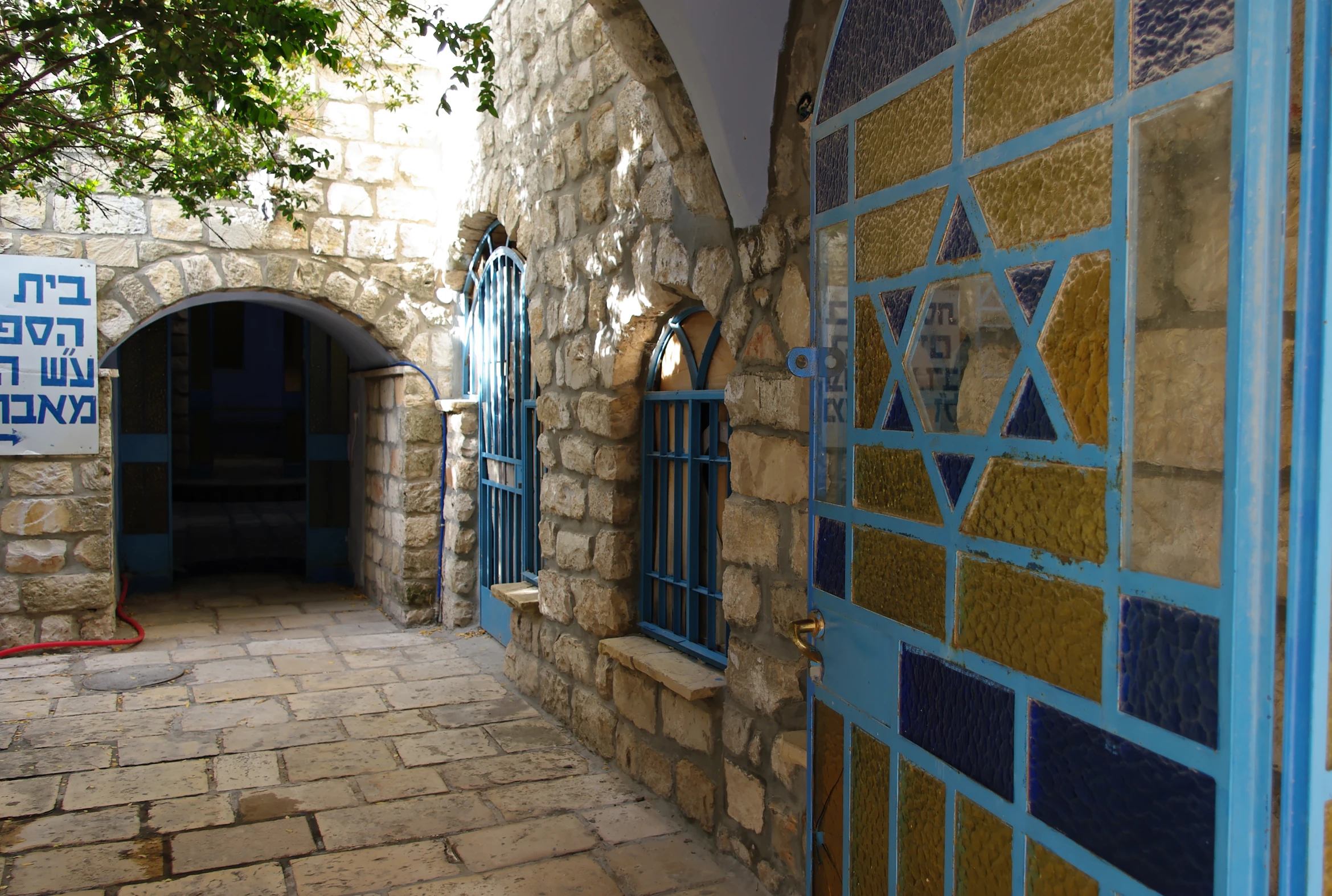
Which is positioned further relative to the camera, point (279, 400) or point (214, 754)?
point (279, 400)

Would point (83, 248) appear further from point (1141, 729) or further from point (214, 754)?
point (1141, 729)

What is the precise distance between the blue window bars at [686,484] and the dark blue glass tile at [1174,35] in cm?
208

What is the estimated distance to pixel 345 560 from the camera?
7.54 metres

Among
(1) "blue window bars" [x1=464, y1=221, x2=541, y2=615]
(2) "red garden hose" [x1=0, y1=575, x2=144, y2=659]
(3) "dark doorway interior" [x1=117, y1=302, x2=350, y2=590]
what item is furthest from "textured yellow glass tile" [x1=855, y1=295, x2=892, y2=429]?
(3) "dark doorway interior" [x1=117, y1=302, x2=350, y2=590]

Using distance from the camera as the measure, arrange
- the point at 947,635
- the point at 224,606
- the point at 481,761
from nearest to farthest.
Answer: the point at 947,635 → the point at 481,761 → the point at 224,606

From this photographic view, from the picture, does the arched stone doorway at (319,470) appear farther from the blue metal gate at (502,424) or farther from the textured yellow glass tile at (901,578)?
the textured yellow glass tile at (901,578)

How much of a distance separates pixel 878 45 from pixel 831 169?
0.25 m

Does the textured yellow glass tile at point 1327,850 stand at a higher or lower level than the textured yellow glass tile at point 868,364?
lower

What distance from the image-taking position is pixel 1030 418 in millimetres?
1341

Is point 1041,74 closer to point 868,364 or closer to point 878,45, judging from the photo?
point 878,45

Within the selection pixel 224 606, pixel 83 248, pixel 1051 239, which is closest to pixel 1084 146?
pixel 1051 239

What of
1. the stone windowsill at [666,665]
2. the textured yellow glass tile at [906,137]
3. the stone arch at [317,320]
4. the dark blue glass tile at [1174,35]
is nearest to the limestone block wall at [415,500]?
the stone arch at [317,320]

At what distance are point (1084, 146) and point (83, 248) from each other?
5412 millimetres

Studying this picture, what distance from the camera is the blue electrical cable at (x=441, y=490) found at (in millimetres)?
5973
